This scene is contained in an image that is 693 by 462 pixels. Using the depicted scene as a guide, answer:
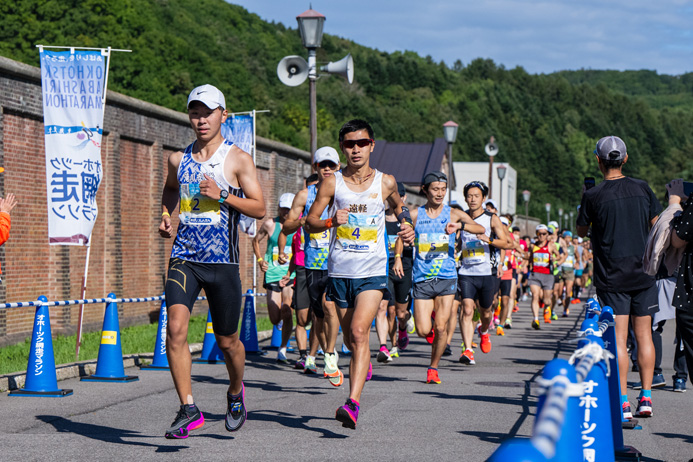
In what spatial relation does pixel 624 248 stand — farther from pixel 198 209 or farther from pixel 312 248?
pixel 312 248

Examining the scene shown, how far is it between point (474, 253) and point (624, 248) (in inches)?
214

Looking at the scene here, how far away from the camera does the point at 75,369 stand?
10.9 metres

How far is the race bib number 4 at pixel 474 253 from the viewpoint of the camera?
13203 mm

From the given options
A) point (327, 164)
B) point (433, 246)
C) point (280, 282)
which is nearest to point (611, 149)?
point (327, 164)

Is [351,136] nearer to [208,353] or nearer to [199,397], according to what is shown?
[199,397]

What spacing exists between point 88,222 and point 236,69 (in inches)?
2926

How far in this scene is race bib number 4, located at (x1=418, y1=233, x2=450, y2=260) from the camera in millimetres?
11133

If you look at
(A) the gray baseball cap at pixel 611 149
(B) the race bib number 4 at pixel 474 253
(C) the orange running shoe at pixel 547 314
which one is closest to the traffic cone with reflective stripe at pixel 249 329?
(B) the race bib number 4 at pixel 474 253

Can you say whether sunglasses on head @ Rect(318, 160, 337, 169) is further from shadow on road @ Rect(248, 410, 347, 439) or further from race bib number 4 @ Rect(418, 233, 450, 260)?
shadow on road @ Rect(248, 410, 347, 439)

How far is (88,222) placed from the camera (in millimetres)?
12336

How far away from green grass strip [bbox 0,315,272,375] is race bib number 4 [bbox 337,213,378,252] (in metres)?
4.68

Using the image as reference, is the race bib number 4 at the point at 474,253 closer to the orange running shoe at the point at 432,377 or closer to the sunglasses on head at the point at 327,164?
the orange running shoe at the point at 432,377

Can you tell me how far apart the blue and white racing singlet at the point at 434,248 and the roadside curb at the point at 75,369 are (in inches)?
144

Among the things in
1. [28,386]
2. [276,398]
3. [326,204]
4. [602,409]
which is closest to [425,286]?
[276,398]
